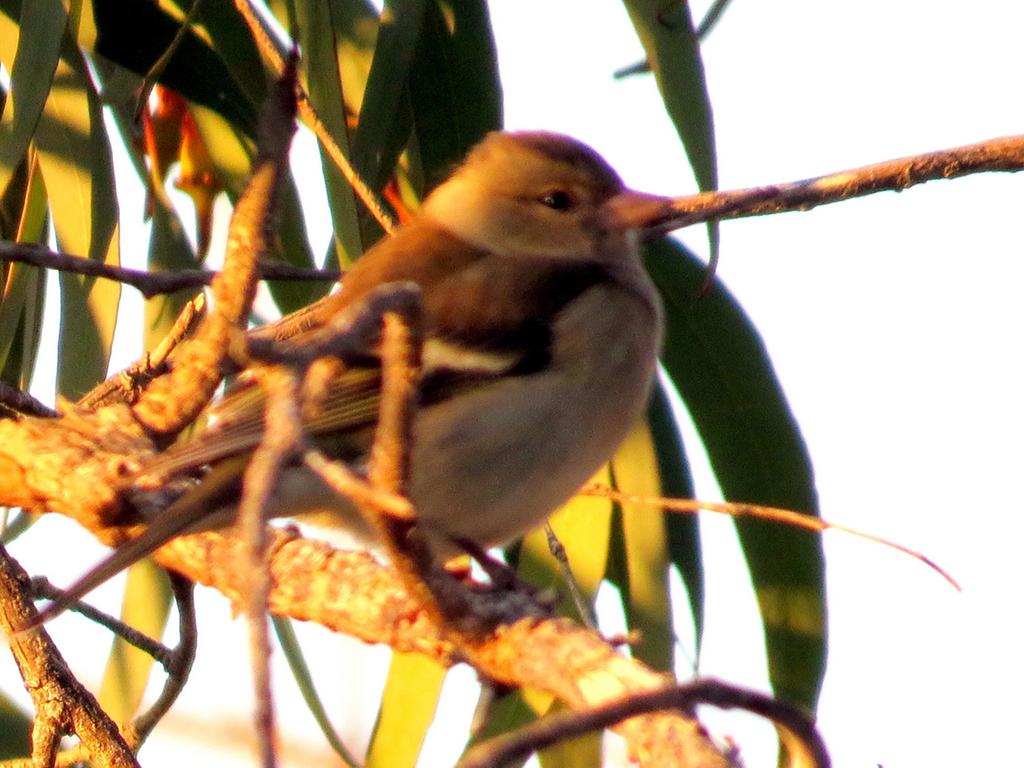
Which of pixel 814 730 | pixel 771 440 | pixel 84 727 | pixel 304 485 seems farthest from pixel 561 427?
pixel 814 730

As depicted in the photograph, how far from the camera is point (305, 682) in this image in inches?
114

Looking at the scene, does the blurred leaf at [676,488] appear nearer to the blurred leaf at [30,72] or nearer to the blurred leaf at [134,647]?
the blurred leaf at [134,647]

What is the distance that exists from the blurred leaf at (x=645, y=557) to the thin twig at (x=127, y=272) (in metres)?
0.82

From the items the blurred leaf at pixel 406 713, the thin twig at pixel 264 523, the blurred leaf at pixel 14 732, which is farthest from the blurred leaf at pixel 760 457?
the thin twig at pixel 264 523

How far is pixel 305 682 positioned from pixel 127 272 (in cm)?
96

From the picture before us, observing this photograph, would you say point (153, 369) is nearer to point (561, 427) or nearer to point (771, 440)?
point (561, 427)

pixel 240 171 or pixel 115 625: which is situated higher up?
pixel 240 171

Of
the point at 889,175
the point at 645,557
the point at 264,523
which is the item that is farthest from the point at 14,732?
the point at 264,523

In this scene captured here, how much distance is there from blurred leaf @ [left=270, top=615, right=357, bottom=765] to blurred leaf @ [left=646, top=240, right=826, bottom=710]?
78 centimetres

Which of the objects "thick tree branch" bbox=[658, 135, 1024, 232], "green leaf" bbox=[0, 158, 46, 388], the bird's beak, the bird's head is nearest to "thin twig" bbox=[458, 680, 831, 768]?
"thick tree branch" bbox=[658, 135, 1024, 232]

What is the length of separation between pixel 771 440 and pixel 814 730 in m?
1.81

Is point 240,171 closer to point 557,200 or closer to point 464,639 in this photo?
point 557,200

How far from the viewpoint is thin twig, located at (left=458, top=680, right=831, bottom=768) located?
1.00 metres

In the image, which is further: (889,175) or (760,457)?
(760,457)
